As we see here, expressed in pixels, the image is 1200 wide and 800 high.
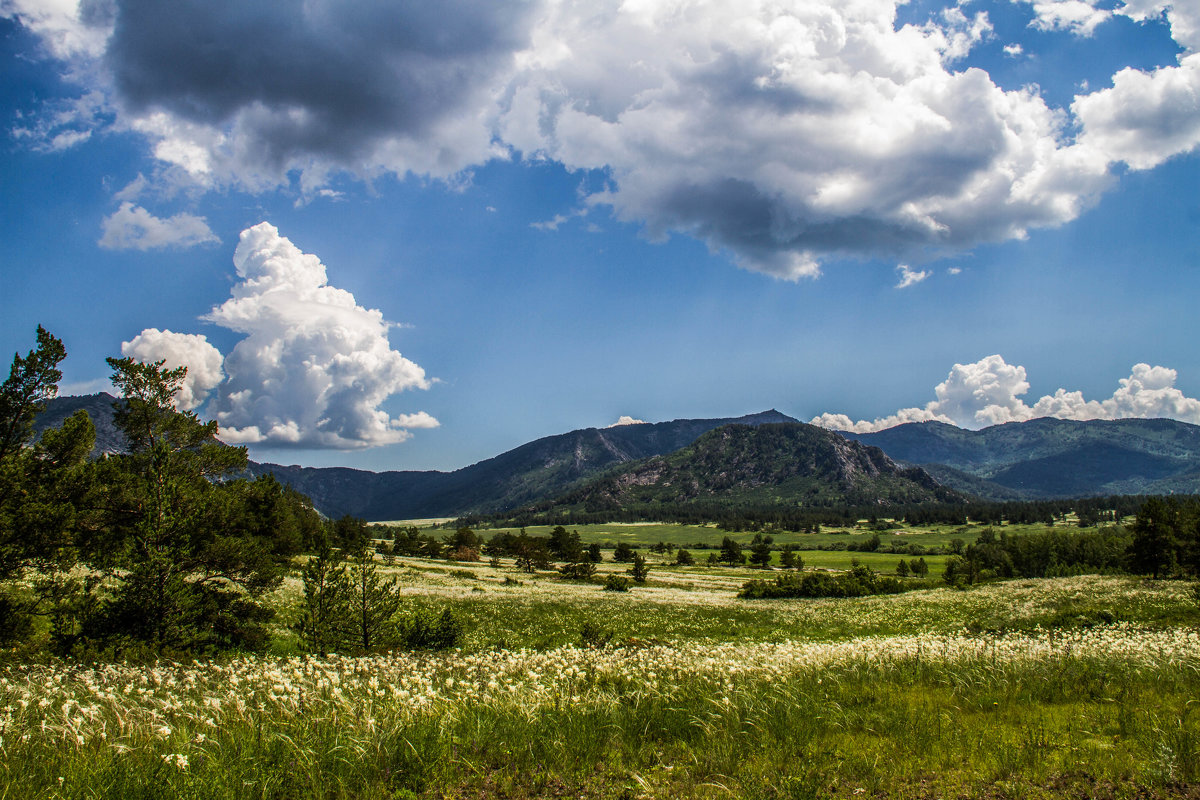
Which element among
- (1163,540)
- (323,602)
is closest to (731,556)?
(1163,540)

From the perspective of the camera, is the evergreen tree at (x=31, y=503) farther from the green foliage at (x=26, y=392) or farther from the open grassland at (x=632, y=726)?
the open grassland at (x=632, y=726)

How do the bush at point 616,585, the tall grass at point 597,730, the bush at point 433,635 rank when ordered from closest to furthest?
1. the tall grass at point 597,730
2. the bush at point 433,635
3. the bush at point 616,585

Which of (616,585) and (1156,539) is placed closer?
(1156,539)

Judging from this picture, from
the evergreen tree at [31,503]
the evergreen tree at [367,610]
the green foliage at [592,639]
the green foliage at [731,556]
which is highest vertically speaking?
the evergreen tree at [31,503]

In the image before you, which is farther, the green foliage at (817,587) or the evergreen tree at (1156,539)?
the green foliage at (817,587)

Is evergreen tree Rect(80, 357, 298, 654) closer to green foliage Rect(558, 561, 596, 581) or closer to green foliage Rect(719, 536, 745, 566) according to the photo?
green foliage Rect(558, 561, 596, 581)

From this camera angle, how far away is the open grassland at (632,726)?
560 centimetres

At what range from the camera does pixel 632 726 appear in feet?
24.8

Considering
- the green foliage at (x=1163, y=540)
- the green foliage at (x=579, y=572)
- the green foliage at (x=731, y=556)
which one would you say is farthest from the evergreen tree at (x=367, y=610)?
the green foliage at (x=731, y=556)

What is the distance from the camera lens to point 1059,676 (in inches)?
402

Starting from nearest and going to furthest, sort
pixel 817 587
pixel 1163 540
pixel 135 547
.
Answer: pixel 135 547
pixel 1163 540
pixel 817 587

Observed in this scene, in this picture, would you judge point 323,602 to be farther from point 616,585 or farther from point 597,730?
point 616,585

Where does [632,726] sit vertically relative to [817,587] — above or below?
above

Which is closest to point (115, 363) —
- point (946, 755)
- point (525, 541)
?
point (946, 755)
